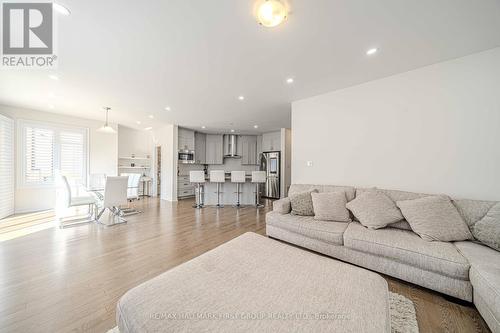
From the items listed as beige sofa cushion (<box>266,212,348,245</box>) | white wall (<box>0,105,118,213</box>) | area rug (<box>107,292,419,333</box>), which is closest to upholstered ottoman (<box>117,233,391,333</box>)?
area rug (<box>107,292,419,333</box>)

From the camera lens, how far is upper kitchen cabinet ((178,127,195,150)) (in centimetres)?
650

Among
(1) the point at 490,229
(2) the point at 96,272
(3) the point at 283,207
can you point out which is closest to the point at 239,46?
(3) the point at 283,207

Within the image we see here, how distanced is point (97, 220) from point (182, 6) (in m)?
4.30

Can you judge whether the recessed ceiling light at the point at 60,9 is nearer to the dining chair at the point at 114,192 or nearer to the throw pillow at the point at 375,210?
the dining chair at the point at 114,192

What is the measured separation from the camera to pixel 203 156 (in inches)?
304

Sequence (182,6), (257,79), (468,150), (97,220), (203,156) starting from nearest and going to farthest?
(182,6), (468,150), (257,79), (97,220), (203,156)

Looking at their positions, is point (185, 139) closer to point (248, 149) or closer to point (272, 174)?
point (248, 149)

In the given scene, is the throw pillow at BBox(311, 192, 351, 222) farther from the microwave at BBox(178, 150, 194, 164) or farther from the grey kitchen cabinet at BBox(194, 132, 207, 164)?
the grey kitchen cabinet at BBox(194, 132, 207, 164)

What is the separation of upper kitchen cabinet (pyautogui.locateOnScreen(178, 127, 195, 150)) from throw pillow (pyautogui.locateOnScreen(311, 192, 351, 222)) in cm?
548

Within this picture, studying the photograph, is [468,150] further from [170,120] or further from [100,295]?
[170,120]

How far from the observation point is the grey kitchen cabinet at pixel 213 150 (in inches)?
305

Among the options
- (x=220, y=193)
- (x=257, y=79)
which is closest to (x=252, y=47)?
(x=257, y=79)

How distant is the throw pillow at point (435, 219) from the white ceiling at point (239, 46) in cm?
186

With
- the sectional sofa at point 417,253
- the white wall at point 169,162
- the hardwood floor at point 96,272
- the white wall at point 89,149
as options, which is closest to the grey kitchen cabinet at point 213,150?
the white wall at point 169,162
